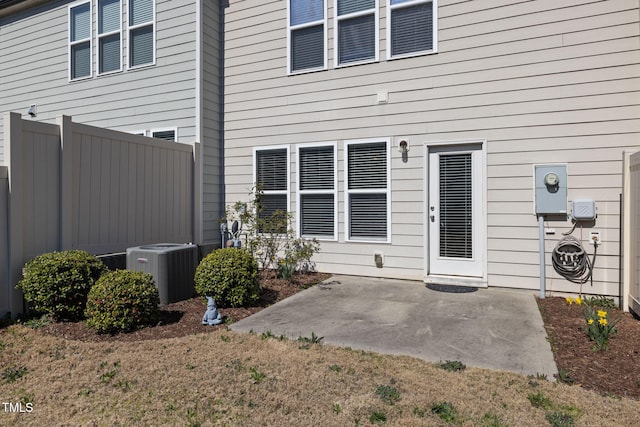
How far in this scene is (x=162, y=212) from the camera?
665 centimetres

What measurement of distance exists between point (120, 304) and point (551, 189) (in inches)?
205

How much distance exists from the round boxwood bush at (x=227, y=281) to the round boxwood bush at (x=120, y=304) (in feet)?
2.21

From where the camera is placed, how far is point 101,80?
8.22 m

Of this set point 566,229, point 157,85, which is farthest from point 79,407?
point 157,85

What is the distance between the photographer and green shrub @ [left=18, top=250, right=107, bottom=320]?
442 centimetres

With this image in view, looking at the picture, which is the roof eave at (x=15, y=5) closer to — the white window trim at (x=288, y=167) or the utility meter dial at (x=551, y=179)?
the white window trim at (x=288, y=167)

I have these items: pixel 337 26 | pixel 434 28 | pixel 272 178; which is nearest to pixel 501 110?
pixel 434 28

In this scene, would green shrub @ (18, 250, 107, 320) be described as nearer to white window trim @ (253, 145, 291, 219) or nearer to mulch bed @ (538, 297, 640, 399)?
white window trim @ (253, 145, 291, 219)

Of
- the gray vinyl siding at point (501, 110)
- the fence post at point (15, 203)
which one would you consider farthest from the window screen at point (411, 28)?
the fence post at point (15, 203)

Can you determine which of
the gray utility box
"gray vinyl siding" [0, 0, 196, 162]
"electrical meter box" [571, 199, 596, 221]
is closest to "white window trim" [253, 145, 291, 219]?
"gray vinyl siding" [0, 0, 196, 162]

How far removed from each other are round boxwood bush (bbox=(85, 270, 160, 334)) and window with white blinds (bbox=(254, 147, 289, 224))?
305 cm

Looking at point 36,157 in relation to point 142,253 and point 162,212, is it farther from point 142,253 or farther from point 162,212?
point 162,212

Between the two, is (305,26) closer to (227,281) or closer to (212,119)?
(212,119)

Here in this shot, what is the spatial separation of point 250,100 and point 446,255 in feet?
13.9
